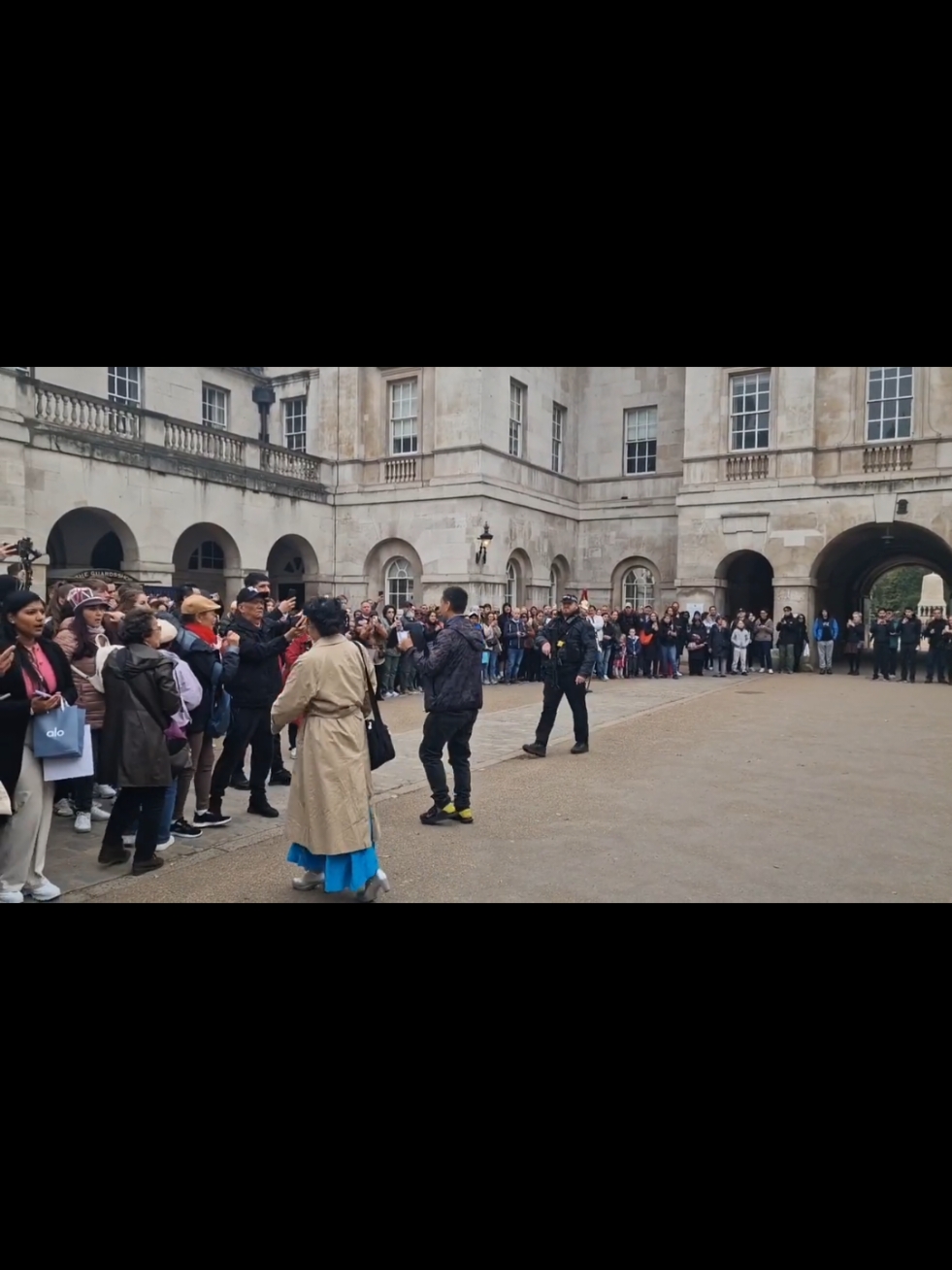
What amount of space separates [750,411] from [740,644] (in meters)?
6.83

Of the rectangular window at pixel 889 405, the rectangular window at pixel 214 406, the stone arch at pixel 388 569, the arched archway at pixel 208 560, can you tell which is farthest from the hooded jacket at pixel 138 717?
the rectangular window at pixel 889 405

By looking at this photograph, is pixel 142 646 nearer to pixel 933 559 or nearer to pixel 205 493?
pixel 205 493

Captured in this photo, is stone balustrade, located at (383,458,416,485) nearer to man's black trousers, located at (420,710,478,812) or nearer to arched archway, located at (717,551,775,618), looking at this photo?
arched archway, located at (717,551,775,618)

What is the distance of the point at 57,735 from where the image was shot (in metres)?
5.27

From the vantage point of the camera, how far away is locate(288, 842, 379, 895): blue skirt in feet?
17.0

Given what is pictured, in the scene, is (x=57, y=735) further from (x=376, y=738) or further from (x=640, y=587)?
(x=640, y=587)

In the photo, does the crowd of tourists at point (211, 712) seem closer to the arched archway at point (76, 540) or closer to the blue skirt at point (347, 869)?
the blue skirt at point (347, 869)

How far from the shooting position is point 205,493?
19.6 meters

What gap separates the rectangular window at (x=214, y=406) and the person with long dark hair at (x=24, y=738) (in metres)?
20.5

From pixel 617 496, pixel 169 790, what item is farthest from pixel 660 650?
pixel 169 790

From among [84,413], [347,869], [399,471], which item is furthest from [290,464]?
[347,869]

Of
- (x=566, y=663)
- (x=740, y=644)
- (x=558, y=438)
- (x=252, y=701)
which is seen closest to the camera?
(x=252, y=701)

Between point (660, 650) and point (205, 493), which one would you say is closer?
point (205, 493)
